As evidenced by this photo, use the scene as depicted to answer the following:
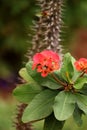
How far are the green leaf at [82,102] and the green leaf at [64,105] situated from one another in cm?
3

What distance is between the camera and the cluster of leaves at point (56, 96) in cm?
283

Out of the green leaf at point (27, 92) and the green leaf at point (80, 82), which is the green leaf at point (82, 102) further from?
the green leaf at point (27, 92)

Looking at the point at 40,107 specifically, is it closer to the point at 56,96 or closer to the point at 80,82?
the point at 56,96

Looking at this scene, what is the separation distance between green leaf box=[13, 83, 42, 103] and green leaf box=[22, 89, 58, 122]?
67 mm

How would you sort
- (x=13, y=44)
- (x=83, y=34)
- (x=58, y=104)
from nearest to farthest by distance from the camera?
(x=58, y=104) < (x=13, y=44) < (x=83, y=34)

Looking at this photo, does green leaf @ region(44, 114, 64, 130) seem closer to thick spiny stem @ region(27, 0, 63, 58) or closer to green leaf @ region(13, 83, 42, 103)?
green leaf @ region(13, 83, 42, 103)

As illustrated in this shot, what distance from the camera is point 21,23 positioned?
9.41 meters

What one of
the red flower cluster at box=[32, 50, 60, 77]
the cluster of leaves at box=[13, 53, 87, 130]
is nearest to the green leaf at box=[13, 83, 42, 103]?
the cluster of leaves at box=[13, 53, 87, 130]

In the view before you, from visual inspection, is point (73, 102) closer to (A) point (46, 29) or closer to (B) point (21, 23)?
(A) point (46, 29)

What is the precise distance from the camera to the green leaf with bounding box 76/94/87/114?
2.82 metres

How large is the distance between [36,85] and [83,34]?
9.73 meters

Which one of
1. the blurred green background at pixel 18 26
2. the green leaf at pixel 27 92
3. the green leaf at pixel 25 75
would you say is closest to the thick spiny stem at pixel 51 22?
the green leaf at pixel 25 75

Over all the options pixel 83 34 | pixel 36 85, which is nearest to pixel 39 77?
pixel 36 85

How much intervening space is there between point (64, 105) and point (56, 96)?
7cm
